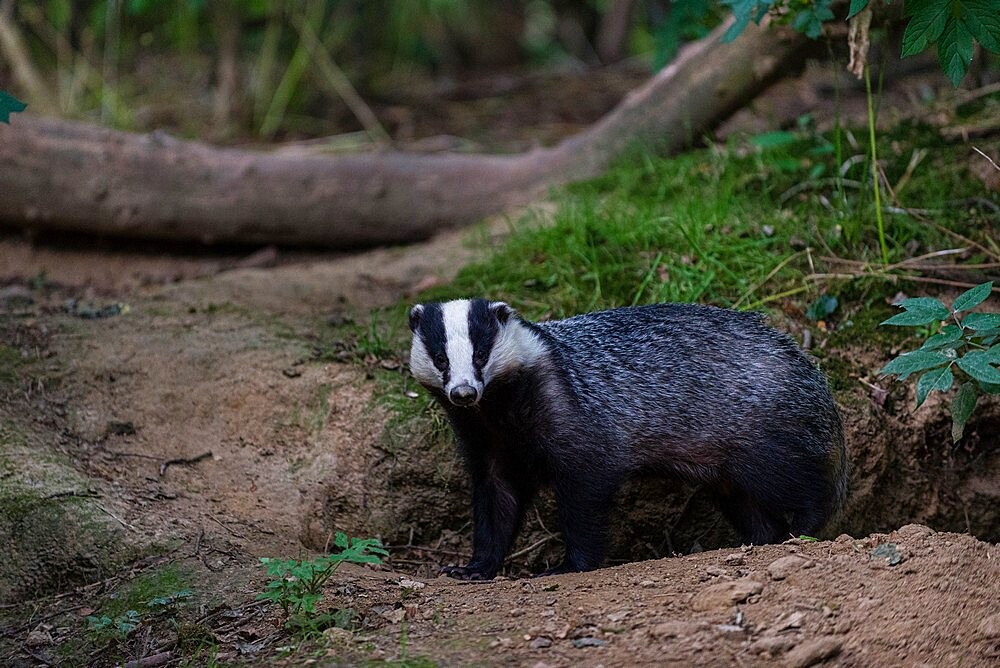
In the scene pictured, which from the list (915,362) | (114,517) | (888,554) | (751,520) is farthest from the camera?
(751,520)

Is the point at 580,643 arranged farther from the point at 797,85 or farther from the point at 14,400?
the point at 797,85

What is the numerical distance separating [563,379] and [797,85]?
13.3 feet

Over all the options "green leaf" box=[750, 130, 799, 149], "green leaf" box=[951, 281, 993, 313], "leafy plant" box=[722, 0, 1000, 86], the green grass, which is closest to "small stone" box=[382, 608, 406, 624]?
"green leaf" box=[951, 281, 993, 313]

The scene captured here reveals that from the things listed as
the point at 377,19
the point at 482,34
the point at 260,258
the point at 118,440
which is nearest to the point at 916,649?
the point at 118,440

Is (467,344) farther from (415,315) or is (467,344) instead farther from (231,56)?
(231,56)

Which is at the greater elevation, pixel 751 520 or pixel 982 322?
pixel 982 322

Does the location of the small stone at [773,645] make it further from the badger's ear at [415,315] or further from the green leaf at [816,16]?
the green leaf at [816,16]

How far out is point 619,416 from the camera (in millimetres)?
4406

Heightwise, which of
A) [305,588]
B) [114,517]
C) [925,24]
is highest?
[925,24]

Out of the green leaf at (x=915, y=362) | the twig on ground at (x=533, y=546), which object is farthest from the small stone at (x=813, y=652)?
the twig on ground at (x=533, y=546)

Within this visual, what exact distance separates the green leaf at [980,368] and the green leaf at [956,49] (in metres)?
1.00


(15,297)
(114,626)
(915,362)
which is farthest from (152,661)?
(15,297)

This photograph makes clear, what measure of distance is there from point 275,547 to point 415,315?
1085 mm

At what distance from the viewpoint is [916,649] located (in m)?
3.09
